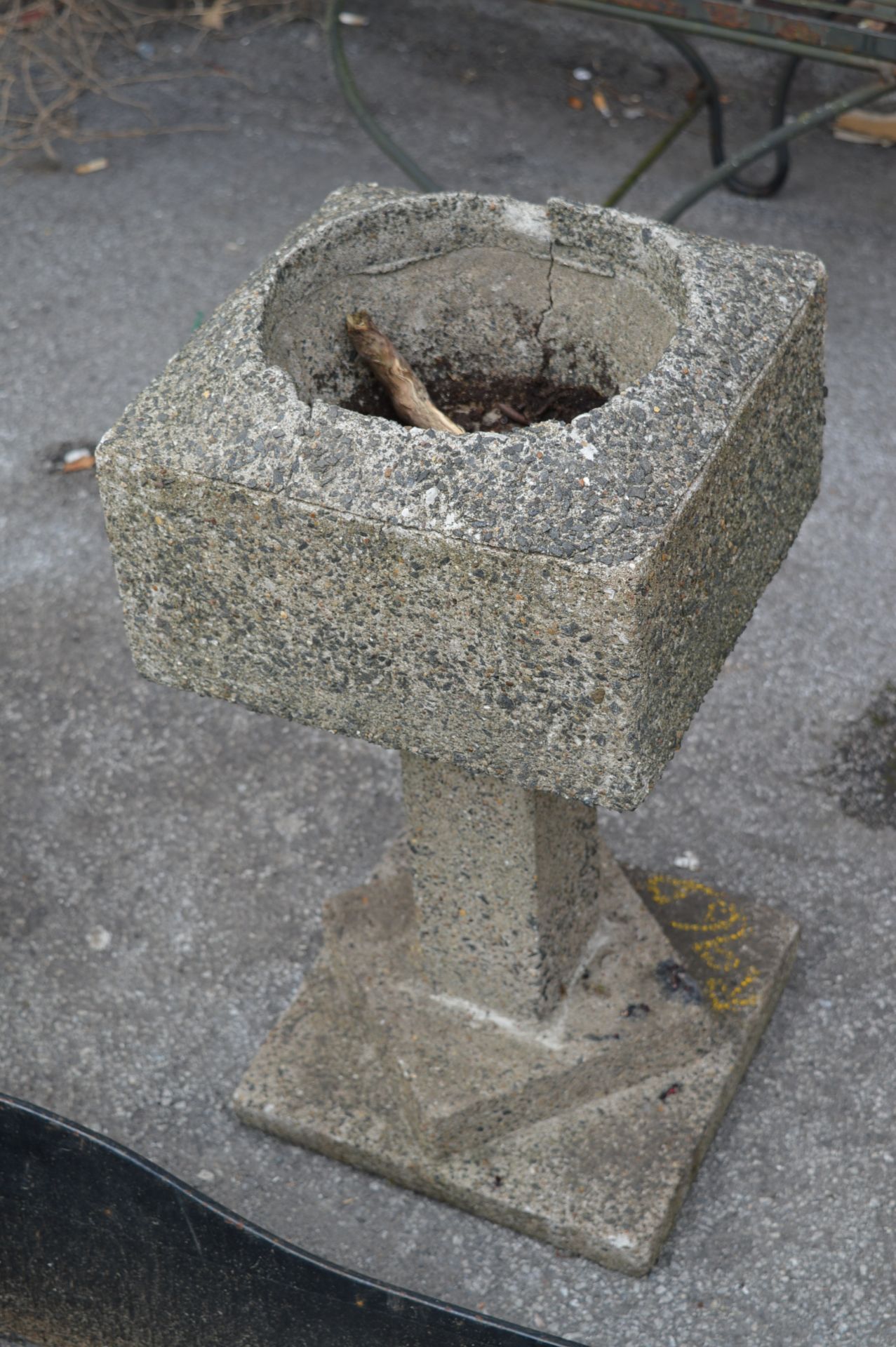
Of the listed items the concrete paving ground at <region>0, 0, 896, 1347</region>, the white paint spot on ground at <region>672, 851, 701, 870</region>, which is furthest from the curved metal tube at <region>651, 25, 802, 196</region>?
the white paint spot on ground at <region>672, 851, 701, 870</region>

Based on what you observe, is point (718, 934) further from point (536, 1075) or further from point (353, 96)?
point (353, 96)

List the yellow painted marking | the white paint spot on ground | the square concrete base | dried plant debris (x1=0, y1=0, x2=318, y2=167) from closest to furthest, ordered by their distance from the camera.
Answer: the square concrete base → the yellow painted marking → the white paint spot on ground → dried plant debris (x1=0, y1=0, x2=318, y2=167)

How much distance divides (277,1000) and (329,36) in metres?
2.64

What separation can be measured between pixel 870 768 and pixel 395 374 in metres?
1.39

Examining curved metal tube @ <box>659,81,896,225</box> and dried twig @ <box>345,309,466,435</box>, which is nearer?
dried twig @ <box>345,309,466,435</box>

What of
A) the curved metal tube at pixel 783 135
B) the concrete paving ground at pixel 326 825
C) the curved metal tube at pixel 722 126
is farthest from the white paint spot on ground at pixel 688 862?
the curved metal tube at pixel 722 126

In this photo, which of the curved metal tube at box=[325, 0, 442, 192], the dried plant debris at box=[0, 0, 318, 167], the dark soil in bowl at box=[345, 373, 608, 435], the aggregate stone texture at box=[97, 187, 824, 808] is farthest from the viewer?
the dried plant debris at box=[0, 0, 318, 167]

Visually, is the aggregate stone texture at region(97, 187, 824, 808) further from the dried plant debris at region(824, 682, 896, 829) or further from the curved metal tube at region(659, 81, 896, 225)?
the curved metal tube at region(659, 81, 896, 225)

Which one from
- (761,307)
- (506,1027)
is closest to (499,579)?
(761,307)

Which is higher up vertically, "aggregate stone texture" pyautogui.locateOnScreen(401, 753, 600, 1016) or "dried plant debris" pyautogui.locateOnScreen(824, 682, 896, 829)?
"aggregate stone texture" pyautogui.locateOnScreen(401, 753, 600, 1016)

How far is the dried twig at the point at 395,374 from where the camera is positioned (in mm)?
1830

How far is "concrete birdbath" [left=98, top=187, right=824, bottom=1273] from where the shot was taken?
152 cm

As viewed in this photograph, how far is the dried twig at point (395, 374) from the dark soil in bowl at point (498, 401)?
0.26ft

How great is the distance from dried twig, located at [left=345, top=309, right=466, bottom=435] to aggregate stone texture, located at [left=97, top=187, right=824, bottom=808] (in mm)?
64
